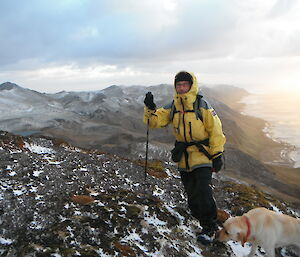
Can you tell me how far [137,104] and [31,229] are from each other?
14810 centimetres

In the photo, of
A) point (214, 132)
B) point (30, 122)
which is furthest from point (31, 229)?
point (30, 122)

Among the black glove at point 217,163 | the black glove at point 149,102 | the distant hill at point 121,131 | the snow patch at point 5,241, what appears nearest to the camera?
the snow patch at point 5,241

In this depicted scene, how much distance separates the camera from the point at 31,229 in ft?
22.3

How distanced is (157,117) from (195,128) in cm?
119

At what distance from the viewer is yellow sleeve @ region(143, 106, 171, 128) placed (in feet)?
26.0

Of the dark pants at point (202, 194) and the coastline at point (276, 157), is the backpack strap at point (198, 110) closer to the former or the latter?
the dark pants at point (202, 194)

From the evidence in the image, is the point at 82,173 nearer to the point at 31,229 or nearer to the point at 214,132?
the point at 31,229

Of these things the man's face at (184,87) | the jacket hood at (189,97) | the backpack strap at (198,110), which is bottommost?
the backpack strap at (198,110)

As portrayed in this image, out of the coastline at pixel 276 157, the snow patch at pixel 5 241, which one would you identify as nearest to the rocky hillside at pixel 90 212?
the snow patch at pixel 5 241

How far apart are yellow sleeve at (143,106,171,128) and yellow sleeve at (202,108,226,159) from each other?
1220mm

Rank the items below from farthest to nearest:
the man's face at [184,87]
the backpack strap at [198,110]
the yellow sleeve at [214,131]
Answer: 1. the man's face at [184,87]
2. the backpack strap at [198,110]
3. the yellow sleeve at [214,131]

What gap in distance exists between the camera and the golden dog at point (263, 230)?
6.92 meters

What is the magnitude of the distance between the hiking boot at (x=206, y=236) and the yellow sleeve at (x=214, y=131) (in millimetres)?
2239

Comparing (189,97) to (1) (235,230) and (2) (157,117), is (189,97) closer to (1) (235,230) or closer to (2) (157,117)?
(2) (157,117)
